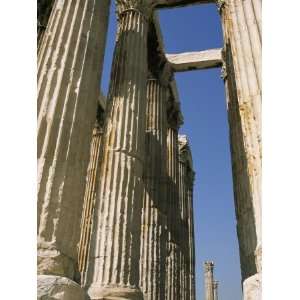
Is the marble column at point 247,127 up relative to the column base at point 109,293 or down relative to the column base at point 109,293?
up

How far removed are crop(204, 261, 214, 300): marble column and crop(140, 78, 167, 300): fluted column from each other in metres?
25.2

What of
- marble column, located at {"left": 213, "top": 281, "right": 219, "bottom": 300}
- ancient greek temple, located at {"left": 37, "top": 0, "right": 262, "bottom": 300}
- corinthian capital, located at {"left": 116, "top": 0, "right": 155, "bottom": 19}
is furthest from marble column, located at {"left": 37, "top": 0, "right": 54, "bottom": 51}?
marble column, located at {"left": 213, "top": 281, "right": 219, "bottom": 300}

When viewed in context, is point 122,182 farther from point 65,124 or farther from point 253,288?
point 253,288

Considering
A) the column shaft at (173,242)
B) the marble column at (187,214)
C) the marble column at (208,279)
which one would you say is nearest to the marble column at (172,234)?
the column shaft at (173,242)

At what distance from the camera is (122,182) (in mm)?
10242

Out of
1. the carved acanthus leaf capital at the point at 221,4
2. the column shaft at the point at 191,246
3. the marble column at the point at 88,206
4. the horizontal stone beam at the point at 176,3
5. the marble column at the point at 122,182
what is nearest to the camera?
the marble column at the point at 122,182

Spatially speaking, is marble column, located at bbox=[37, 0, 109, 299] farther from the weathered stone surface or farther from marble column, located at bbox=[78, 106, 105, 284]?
the weathered stone surface

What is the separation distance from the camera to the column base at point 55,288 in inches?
235

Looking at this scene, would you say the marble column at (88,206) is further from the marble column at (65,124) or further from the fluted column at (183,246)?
the fluted column at (183,246)

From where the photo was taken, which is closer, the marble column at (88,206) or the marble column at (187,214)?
the marble column at (88,206)

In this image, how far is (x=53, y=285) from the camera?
242 inches

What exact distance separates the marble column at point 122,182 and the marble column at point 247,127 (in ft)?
9.12
